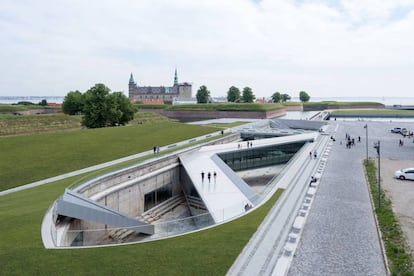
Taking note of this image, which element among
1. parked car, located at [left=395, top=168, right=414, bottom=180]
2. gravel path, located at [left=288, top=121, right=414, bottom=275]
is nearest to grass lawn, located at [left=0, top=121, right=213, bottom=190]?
gravel path, located at [left=288, top=121, right=414, bottom=275]

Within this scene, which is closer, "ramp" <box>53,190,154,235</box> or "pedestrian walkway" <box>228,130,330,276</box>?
"pedestrian walkway" <box>228,130,330,276</box>

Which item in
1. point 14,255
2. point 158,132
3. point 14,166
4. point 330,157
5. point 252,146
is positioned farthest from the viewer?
point 158,132

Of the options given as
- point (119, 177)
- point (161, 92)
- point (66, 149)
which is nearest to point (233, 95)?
point (161, 92)

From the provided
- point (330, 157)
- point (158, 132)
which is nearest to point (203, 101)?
point (158, 132)

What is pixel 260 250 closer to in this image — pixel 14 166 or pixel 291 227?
pixel 291 227

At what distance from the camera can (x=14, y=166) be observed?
26188 millimetres

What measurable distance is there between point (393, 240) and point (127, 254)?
36.7 ft

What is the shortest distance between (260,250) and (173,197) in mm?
16941

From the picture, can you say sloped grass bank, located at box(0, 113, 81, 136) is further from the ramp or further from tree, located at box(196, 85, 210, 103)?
tree, located at box(196, 85, 210, 103)

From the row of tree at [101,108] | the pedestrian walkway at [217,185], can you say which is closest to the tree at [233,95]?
the row of tree at [101,108]

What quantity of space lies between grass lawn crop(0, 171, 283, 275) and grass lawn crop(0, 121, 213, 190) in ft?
37.2

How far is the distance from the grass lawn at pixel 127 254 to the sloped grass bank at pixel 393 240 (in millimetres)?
5489

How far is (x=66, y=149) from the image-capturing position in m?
32.5

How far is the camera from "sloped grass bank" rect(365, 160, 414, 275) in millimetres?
11344
